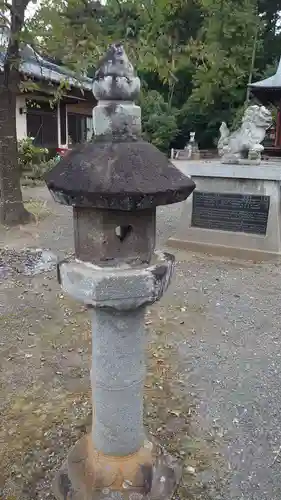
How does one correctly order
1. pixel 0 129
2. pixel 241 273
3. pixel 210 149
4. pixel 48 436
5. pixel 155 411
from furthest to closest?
pixel 210 149
pixel 0 129
pixel 241 273
pixel 155 411
pixel 48 436

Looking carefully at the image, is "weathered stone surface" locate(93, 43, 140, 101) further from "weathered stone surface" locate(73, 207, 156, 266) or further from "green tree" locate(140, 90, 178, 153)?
"green tree" locate(140, 90, 178, 153)

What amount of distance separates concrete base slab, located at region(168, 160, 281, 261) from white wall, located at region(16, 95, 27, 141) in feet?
27.8

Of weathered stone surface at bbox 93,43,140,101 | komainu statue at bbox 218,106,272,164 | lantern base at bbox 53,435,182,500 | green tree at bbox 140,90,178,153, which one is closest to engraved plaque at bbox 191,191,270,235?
komainu statue at bbox 218,106,272,164

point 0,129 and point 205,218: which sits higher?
point 0,129

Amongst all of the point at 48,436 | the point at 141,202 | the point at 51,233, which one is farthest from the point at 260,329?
the point at 51,233

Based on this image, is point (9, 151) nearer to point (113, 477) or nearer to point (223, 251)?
point (223, 251)

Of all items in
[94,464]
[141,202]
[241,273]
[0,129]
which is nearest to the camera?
Answer: [141,202]

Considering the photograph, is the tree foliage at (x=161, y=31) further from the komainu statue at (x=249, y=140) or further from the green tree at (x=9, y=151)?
the green tree at (x=9, y=151)

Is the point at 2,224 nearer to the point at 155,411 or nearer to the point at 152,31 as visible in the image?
the point at 152,31

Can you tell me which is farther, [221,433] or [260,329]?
[260,329]

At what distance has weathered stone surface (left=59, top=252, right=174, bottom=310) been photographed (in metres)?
1.73

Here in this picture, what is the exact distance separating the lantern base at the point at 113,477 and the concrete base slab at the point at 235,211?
13.6ft

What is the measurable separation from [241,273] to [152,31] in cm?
303

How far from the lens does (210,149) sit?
87.1ft
